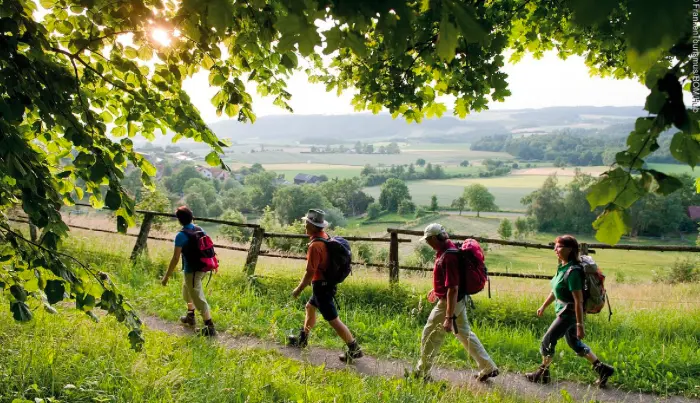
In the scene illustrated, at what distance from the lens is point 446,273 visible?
4711mm

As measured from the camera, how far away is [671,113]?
1158 mm

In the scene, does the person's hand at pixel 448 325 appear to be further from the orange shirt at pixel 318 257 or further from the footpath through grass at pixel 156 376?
the orange shirt at pixel 318 257

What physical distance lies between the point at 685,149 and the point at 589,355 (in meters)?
4.34

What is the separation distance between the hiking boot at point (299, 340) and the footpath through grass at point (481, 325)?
22cm

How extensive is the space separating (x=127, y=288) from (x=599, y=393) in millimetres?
7031

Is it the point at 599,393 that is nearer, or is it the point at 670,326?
the point at 599,393

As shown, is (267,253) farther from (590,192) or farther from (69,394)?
(590,192)

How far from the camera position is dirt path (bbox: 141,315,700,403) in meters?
4.76

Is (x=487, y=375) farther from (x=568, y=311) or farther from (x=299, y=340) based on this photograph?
(x=299, y=340)

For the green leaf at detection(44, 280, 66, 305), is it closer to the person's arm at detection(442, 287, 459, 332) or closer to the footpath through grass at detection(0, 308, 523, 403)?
the footpath through grass at detection(0, 308, 523, 403)

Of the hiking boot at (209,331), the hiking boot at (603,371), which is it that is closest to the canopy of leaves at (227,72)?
the hiking boot at (209,331)

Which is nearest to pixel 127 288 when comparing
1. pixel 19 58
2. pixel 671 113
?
pixel 19 58

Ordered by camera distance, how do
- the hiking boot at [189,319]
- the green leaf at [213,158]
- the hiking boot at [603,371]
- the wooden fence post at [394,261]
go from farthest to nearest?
the wooden fence post at [394,261] < the hiking boot at [189,319] < the hiking boot at [603,371] < the green leaf at [213,158]

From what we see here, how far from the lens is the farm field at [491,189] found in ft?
245
